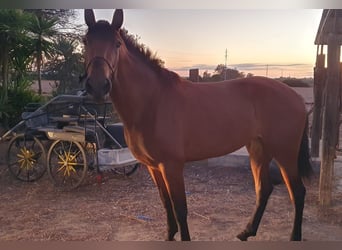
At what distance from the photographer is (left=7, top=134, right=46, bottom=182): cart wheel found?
1984 mm

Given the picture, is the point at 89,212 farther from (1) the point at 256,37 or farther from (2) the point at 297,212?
(1) the point at 256,37

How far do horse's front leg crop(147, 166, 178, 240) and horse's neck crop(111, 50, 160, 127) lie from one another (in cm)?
28

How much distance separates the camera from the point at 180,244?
1994 millimetres

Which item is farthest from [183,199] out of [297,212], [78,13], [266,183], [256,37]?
[78,13]

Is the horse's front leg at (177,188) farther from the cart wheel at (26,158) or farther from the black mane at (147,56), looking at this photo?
the cart wheel at (26,158)

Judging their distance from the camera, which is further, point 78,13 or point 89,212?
point 89,212

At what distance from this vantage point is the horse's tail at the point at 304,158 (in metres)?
2.02

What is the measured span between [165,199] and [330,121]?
3.39ft

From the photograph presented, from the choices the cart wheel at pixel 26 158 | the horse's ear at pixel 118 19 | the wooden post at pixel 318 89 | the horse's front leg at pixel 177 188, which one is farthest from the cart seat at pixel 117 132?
the wooden post at pixel 318 89

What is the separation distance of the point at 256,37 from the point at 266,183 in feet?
2.50

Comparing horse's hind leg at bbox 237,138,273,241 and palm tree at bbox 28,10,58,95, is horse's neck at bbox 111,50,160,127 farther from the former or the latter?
horse's hind leg at bbox 237,138,273,241

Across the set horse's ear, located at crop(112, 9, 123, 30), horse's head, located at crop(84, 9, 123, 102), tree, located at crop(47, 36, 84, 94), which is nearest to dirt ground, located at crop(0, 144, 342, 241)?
tree, located at crop(47, 36, 84, 94)

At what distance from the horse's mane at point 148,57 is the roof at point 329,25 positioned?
783mm

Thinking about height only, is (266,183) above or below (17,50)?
below
